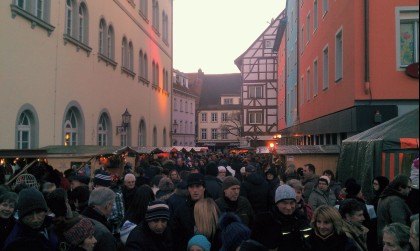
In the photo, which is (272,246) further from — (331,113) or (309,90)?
(309,90)

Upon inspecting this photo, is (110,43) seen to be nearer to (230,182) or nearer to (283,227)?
(230,182)

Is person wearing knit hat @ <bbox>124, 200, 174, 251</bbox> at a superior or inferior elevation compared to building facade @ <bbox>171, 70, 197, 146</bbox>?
inferior

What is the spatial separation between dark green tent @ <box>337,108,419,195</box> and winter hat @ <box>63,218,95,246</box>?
664 centimetres

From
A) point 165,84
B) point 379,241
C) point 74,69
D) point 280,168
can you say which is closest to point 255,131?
point 165,84

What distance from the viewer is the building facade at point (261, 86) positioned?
56.2m

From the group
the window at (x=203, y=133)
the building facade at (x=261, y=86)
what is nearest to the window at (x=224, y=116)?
the window at (x=203, y=133)

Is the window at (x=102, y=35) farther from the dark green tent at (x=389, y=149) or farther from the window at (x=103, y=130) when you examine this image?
the dark green tent at (x=389, y=149)

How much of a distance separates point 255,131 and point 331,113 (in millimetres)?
38930

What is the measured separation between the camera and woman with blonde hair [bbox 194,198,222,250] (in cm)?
548

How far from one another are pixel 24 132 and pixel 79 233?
38.3ft

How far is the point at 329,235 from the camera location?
4.72 m

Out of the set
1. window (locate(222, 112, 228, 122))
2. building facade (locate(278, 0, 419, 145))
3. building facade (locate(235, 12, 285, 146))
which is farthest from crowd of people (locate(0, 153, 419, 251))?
window (locate(222, 112, 228, 122))

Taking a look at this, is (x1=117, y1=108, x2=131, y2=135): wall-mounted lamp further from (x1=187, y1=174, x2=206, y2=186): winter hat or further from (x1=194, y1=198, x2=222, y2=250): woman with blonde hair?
(x1=194, y1=198, x2=222, y2=250): woman with blonde hair

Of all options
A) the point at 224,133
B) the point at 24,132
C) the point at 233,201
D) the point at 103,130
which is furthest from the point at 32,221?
the point at 224,133
